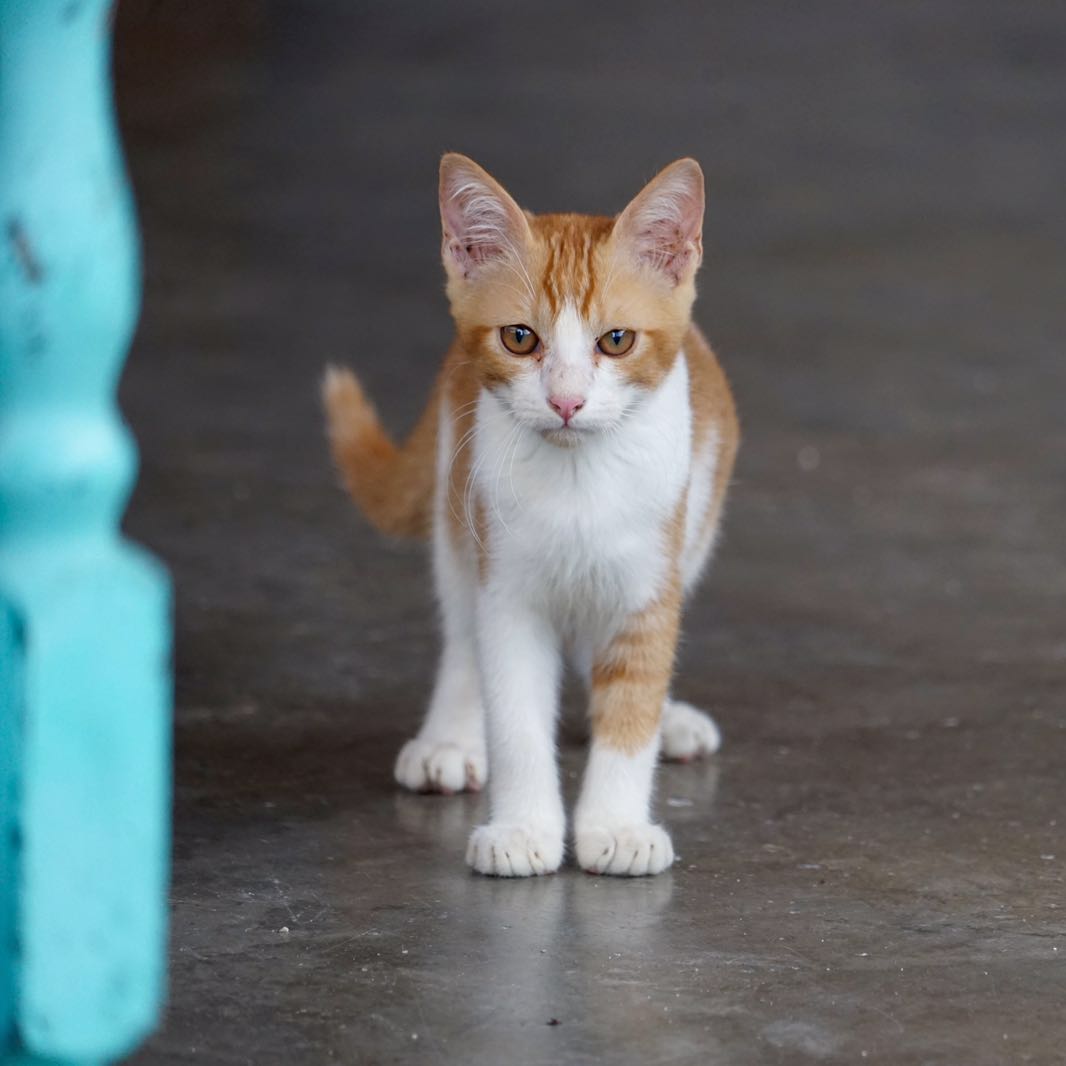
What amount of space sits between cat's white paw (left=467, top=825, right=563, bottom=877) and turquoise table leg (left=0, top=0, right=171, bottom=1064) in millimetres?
1061

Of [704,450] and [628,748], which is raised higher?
[704,450]

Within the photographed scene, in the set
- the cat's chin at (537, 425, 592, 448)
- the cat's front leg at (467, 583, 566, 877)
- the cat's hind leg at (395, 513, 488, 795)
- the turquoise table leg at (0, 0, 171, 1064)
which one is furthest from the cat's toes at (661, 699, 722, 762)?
the turquoise table leg at (0, 0, 171, 1064)

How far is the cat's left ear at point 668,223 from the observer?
9.09ft

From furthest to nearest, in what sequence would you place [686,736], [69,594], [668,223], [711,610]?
1. [711,610]
2. [686,736]
3. [668,223]
4. [69,594]

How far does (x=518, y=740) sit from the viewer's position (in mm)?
2861

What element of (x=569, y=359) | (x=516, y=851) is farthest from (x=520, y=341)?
(x=516, y=851)

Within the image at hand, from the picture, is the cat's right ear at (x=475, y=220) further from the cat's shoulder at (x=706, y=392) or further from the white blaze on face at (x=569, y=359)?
the cat's shoulder at (x=706, y=392)

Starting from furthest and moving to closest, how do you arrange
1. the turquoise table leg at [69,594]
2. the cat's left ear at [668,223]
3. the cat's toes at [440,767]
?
the cat's toes at [440,767], the cat's left ear at [668,223], the turquoise table leg at [69,594]

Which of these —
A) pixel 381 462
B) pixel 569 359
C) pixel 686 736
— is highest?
pixel 569 359

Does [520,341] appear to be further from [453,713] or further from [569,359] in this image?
[453,713]

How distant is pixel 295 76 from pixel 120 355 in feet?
35.4

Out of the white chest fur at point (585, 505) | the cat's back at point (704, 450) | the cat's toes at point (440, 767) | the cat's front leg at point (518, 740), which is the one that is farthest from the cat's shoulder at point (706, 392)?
the cat's toes at point (440, 767)

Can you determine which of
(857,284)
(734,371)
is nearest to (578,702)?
(734,371)

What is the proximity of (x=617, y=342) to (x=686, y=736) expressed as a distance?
0.95 meters
